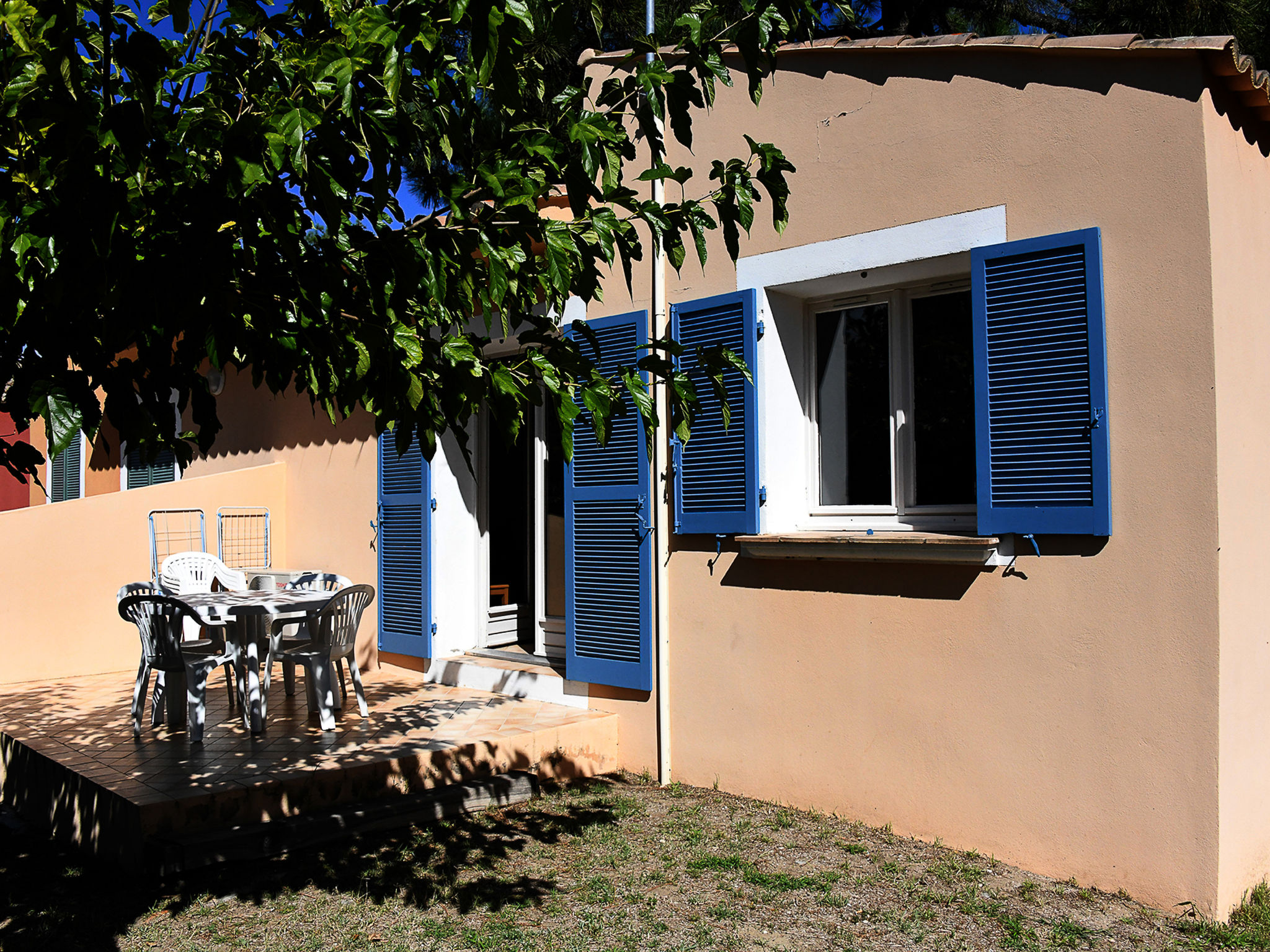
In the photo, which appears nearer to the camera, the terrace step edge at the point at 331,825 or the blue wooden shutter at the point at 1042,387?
the blue wooden shutter at the point at 1042,387

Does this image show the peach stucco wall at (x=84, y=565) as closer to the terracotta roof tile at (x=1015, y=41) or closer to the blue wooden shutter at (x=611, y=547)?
the blue wooden shutter at (x=611, y=547)

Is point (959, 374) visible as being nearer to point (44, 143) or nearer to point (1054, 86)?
point (1054, 86)

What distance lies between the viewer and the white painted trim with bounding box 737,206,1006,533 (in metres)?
4.99

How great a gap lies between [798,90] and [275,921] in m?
4.71

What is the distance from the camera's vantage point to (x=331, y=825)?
16.3 ft

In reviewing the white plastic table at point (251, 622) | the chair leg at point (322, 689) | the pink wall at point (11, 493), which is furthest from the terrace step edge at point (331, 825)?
the pink wall at point (11, 493)

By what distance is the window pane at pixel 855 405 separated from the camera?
5379 mm

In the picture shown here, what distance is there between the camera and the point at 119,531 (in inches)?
358

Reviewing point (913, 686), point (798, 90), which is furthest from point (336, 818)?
point (798, 90)

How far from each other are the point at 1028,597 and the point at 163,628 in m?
4.59

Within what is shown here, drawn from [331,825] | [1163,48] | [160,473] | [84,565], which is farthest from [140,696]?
[160,473]

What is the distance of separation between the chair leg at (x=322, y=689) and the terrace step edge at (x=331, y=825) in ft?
3.14

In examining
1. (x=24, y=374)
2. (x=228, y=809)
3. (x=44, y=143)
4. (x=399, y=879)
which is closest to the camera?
(x=44, y=143)

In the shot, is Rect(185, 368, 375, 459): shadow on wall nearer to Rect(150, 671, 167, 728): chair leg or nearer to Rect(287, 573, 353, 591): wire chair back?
Rect(287, 573, 353, 591): wire chair back
